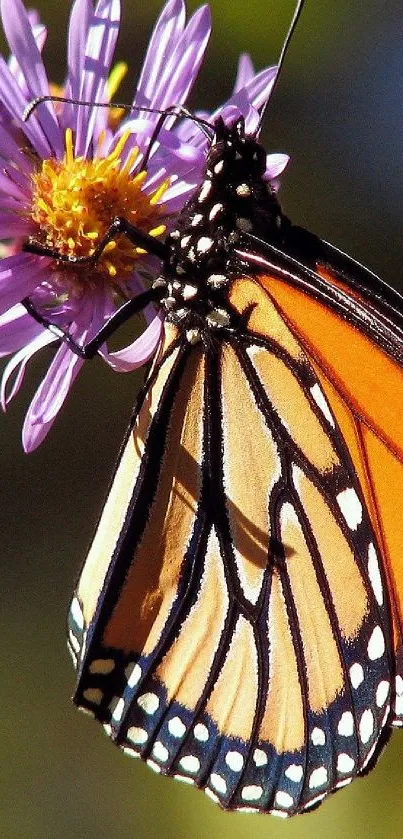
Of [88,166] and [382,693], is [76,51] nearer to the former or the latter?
[88,166]

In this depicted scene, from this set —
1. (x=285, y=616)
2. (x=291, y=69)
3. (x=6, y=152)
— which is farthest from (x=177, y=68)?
(x=291, y=69)

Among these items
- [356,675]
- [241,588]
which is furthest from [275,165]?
[356,675]

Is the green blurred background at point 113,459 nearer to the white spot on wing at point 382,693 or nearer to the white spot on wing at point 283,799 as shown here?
the white spot on wing at point 283,799

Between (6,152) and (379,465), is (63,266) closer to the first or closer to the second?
(6,152)

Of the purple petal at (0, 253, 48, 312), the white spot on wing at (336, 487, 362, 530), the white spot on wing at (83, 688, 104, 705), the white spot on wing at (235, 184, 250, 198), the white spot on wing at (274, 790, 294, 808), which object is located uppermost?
the white spot on wing at (235, 184, 250, 198)

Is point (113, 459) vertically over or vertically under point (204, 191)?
over

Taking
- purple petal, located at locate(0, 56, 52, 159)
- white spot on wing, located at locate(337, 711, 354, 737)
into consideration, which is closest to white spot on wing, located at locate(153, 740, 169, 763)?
white spot on wing, located at locate(337, 711, 354, 737)

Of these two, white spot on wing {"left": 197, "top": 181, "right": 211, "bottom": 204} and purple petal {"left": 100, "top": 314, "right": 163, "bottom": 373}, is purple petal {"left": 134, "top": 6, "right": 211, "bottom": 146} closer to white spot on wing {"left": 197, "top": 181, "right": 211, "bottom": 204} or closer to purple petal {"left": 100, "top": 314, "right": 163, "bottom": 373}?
white spot on wing {"left": 197, "top": 181, "right": 211, "bottom": 204}

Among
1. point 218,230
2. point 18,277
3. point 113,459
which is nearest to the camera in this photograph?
point 218,230
